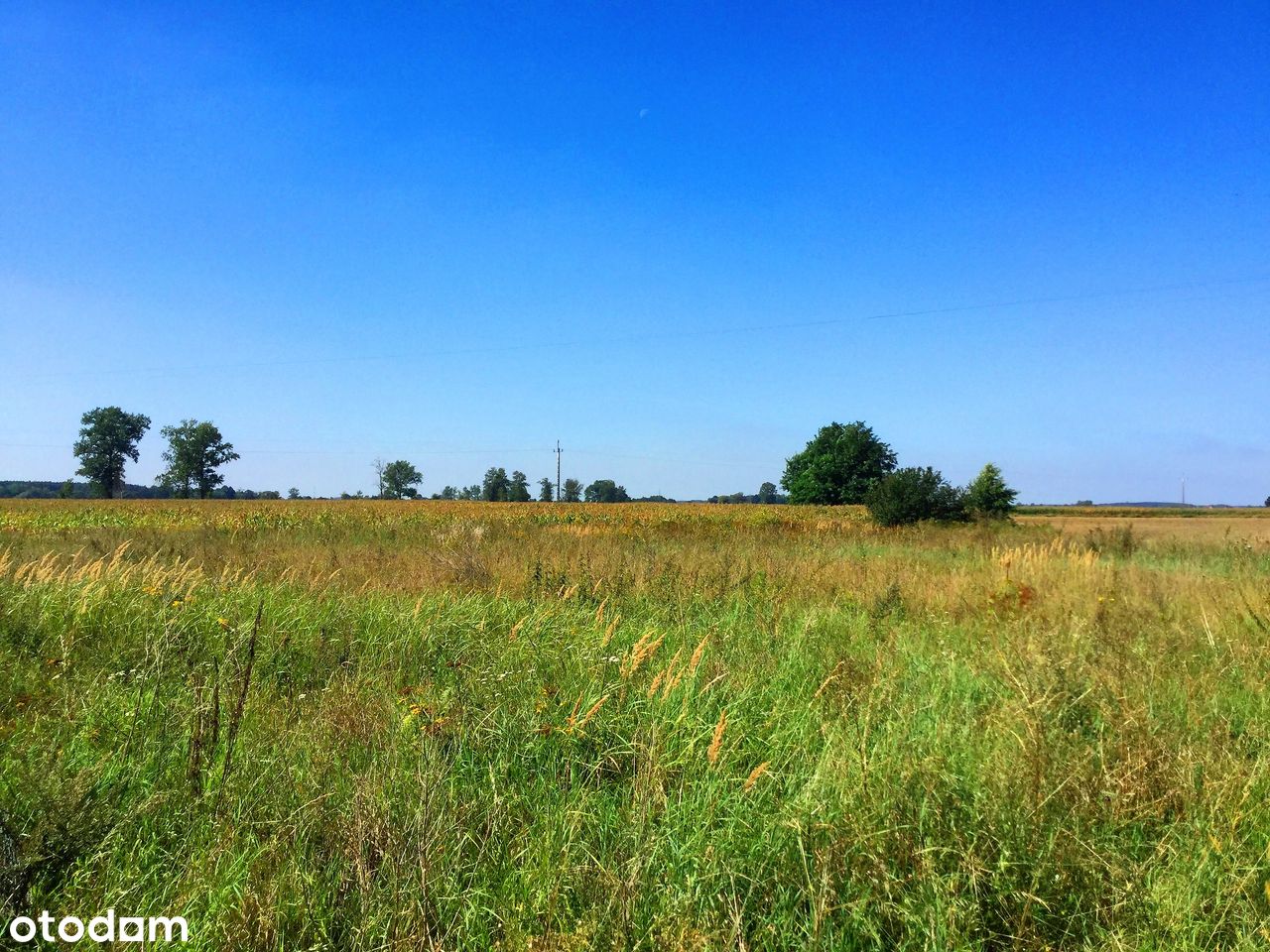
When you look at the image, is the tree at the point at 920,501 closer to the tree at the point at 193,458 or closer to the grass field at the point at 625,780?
the grass field at the point at 625,780

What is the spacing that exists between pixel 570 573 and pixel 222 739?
5.68 m

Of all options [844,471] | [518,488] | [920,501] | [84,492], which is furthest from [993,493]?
[84,492]

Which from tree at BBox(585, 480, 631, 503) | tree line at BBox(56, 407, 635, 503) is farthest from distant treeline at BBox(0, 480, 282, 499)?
tree at BBox(585, 480, 631, 503)

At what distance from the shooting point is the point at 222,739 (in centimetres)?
362

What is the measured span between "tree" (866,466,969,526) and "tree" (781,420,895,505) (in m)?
48.3

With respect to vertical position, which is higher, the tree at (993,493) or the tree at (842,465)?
the tree at (842,465)

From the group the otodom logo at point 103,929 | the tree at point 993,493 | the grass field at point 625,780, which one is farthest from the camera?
the tree at point 993,493

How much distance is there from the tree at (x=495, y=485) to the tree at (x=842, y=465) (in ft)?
152

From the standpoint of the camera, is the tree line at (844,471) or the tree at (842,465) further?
the tree at (842,465)

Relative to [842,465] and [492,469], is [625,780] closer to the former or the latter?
[842,465]

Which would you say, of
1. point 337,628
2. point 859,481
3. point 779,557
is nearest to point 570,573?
point 337,628

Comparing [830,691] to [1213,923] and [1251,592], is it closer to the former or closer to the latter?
[1213,923]

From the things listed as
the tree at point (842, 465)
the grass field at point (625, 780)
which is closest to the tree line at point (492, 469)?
the tree at point (842, 465)

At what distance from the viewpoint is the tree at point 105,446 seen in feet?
296
